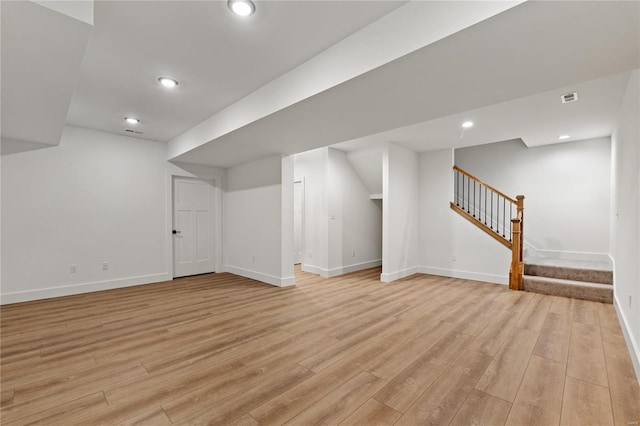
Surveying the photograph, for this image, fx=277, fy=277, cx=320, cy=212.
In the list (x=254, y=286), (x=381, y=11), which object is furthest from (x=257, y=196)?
(x=381, y=11)

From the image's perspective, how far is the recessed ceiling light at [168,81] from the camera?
2966mm

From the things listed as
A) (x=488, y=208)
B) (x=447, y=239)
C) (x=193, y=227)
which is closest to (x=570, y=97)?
(x=447, y=239)

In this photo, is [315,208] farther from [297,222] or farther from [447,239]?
[447,239]

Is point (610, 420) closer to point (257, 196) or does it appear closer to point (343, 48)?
point (343, 48)

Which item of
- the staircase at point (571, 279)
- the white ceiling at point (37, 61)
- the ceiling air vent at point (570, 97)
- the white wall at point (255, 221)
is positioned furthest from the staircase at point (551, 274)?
the white ceiling at point (37, 61)

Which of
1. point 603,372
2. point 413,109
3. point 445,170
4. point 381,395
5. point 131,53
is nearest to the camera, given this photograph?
point 381,395

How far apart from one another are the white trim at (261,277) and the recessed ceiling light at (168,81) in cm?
335

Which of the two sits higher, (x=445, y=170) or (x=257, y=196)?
(x=445, y=170)

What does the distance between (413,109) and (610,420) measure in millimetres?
2718

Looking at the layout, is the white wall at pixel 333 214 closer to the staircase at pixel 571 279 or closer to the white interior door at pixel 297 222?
the white interior door at pixel 297 222

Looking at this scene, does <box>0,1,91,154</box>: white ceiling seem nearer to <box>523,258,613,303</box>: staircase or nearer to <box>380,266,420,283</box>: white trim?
<box>380,266,420,283</box>: white trim

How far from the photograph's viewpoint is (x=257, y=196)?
5594 millimetres

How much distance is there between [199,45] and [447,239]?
5485 millimetres

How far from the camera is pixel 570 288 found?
13.9 ft
